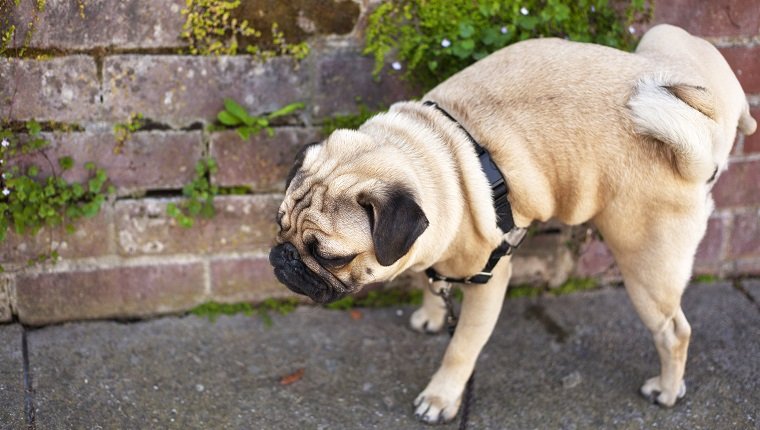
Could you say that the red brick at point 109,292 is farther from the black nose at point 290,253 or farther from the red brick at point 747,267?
the red brick at point 747,267

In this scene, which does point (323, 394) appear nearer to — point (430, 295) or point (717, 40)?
point (430, 295)

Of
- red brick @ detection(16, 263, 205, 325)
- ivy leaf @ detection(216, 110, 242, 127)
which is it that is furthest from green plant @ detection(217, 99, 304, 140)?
red brick @ detection(16, 263, 205, 325)

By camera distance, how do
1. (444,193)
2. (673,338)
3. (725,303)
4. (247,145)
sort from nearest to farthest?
(444,193)
(673,338)
(247,145)
(725,303)

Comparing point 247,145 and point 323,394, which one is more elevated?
point 247,145

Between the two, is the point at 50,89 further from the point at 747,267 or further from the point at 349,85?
the point at 747,267

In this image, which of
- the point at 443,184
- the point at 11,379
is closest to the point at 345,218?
the point at 443,184

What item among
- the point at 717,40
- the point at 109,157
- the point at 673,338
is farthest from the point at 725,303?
the point at 109,157

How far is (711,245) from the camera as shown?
13.4 feet

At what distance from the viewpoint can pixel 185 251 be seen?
368 cm

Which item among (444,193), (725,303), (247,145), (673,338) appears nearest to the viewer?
(444,193)

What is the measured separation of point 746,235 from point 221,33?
276cm

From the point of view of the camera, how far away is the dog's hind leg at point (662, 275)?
298 centimetres

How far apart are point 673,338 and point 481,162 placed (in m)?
1.15

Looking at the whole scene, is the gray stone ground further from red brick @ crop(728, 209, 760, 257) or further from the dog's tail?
the dog's tail
